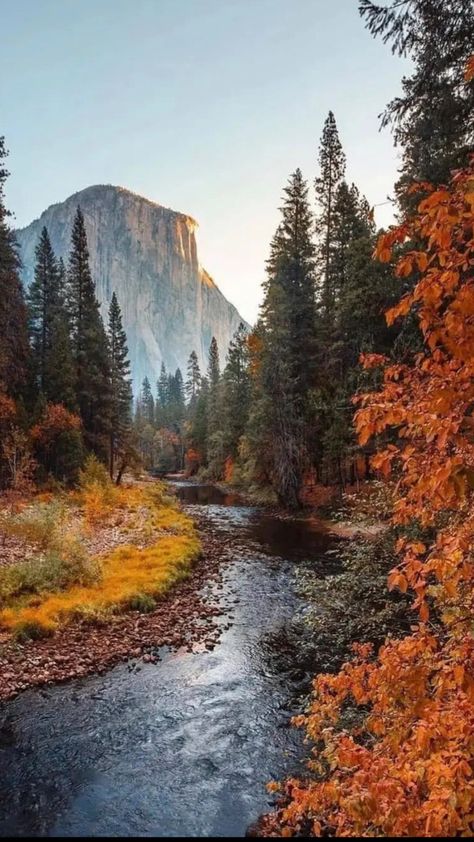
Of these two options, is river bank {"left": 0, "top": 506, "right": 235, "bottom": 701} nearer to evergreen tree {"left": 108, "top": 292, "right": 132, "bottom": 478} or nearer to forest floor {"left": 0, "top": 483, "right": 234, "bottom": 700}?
forest floor {"left": 0, "top": 483, "right": 234, "bottom": 700}

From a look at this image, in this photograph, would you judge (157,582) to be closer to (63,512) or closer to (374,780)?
(63,512)

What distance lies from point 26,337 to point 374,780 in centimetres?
3402

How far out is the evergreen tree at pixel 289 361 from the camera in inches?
1164

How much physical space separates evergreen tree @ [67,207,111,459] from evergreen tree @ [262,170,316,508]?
45.2ft

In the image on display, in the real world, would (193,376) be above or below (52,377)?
above

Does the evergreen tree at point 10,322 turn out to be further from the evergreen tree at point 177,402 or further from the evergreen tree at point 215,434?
the evergreen tree at point 177,402

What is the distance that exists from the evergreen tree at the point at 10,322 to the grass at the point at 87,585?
13.2 m

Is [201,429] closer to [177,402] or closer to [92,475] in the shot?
[177,402]

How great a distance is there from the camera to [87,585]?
531 inches

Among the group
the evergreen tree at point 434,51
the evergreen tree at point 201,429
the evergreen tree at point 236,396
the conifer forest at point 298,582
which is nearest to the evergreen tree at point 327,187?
the conifer forest at point 298,582

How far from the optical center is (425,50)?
7.86m

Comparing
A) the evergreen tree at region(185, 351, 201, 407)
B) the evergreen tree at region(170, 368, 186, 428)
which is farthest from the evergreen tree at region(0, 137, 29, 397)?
the evergreen tree at region(185, 351, 201, 407)

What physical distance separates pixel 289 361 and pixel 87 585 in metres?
19.7

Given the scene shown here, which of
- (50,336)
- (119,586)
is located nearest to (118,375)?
(50,336)
